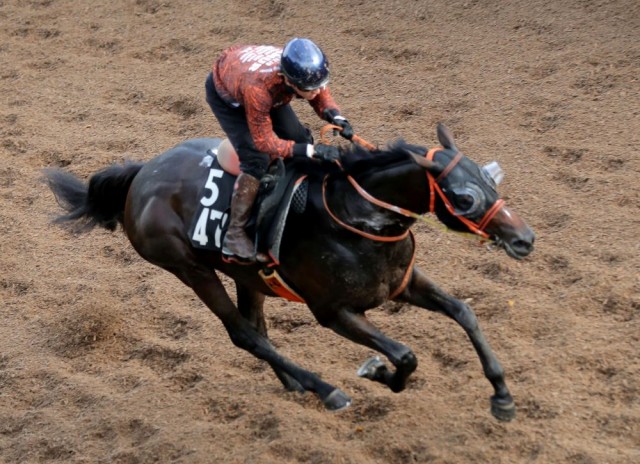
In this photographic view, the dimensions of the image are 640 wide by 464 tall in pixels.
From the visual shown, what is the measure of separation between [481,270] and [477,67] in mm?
2884

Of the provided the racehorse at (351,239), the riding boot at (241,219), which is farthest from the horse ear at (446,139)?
Answer: the riding boot at (241,219)

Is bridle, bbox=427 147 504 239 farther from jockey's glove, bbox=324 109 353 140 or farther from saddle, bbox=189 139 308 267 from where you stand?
saddle, bbox=189 139 308 267

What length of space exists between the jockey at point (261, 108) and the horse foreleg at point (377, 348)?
57 cm

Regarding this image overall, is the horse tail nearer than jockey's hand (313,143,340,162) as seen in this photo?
No

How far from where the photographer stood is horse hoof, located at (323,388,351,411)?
19.1ft

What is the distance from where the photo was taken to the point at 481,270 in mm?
7238

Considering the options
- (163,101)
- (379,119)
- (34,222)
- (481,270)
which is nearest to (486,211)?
(481,270)

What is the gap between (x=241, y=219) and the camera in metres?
5.86

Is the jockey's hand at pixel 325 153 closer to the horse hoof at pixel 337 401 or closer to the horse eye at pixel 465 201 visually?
the horse eye at pixel 465 201

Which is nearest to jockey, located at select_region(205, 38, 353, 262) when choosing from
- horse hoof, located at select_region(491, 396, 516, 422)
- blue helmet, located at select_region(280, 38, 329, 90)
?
blue helmet, located at select_region(280, 38, 329, 90)

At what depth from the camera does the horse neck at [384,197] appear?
210 inches

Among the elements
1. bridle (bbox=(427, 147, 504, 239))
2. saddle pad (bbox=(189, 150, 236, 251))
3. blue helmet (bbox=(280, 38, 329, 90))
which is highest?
blue helmet (bbox=(280, 38, 329, 90))

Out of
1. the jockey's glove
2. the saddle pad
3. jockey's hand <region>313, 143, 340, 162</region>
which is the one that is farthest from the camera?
the saddle pad

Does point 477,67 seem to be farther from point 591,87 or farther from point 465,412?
point 465,412
